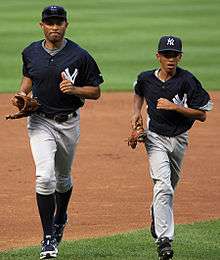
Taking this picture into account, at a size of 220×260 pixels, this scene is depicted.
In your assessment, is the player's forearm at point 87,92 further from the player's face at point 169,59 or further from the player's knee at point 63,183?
the player's knee at point 63,183

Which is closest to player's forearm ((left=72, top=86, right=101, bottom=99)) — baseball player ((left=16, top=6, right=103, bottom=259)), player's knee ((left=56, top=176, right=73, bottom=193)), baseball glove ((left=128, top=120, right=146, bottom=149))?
baseball player ((left=16, top=6, right=103, bottom=259))

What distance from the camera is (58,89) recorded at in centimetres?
889

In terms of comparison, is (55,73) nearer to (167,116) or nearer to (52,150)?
(52,150)

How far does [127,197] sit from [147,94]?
367 cm

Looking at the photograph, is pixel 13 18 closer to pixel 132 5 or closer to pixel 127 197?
pixel 132 5

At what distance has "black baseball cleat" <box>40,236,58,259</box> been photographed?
8555 mm

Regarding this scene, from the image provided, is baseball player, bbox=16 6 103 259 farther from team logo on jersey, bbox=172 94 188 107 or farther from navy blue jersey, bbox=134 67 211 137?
team logo on jersey, bbox=172 94 188 107

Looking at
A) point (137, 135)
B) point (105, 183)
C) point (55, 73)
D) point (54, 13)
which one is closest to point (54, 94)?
point (55, 73)

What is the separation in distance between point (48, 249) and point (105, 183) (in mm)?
4720

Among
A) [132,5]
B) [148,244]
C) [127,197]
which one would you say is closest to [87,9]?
[132,5]

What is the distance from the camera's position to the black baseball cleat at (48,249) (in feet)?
28.1

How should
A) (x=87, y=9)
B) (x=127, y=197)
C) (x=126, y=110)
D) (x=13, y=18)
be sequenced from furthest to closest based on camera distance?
1. (x=87, y=9)
2. (x=13, y=18)
3. (x=126, y=110)
4. (x=127, y=197)

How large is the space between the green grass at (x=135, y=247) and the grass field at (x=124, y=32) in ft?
37.1

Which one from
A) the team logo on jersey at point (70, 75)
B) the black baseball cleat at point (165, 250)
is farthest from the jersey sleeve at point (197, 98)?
the black baseball cleat at point (165, 250)
